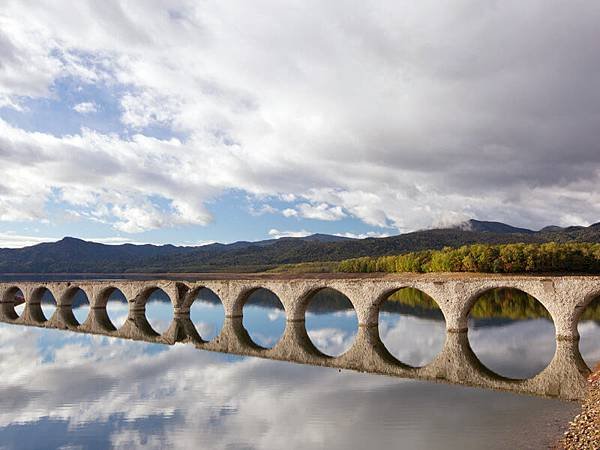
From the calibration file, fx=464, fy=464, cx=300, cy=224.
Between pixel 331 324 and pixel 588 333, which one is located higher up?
pixel 588 333

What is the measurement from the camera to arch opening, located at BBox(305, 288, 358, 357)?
31.0 meters

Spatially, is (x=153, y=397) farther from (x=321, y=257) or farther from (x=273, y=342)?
(x=321, y=257)

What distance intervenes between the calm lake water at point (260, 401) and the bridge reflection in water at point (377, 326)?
3.01ft

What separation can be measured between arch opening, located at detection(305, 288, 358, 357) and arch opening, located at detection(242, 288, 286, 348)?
2661mm

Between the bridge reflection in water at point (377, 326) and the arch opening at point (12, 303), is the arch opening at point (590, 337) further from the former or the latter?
the arch opening at point (12, 303)

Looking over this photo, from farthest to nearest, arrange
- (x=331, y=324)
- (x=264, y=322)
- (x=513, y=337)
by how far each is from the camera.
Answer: (x=264, y=322), (x=331, y=324), (x=513, y=337)

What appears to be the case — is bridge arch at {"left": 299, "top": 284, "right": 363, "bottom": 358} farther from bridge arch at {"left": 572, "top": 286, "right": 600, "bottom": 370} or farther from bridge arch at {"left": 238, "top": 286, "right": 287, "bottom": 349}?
bridge arch at {"left": 572, "top": 286, "right": 600, "bottom": 370}

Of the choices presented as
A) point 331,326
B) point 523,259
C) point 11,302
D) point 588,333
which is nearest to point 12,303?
point 11,302

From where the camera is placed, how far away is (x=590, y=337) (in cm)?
3039

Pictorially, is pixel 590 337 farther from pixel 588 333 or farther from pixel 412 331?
pixel 412 331

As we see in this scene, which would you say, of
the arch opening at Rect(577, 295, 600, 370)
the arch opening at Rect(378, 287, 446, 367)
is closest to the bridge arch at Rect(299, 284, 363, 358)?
the arch opening at Rect(378, 287, 446, 367)

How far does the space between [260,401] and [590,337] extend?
Answer: 23452mm

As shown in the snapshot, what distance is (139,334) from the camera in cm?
3728

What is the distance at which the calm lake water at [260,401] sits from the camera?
15094 millimetres
